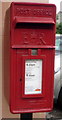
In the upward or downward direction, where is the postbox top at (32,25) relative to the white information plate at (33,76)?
upward

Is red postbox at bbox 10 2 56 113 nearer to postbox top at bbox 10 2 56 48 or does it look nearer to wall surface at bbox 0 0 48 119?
postbox top at bbox 10 2 56 48

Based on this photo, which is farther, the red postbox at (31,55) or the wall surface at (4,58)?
the wall surface at (4,58)

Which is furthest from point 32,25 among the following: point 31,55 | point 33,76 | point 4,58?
point 4,58

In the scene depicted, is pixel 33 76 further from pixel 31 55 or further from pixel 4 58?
pixel 4 58

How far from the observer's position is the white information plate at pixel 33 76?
227cm

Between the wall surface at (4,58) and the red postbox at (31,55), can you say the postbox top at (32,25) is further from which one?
the wall surface at (4,58)

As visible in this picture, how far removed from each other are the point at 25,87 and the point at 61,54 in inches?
94.4

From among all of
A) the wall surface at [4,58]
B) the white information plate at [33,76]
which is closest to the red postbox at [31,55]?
the white information plate at [33,76]

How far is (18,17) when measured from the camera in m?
2.23

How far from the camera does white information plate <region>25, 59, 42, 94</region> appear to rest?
227cm

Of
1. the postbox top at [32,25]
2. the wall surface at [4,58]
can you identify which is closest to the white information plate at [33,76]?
the postbox top at [32,25]

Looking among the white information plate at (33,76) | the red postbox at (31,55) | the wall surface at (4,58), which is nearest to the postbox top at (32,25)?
the red postbox at (31,55)

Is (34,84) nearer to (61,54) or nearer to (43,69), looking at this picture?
(43,69)

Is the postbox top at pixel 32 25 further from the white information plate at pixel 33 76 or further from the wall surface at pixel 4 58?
the wall surface at pixel 4 58
